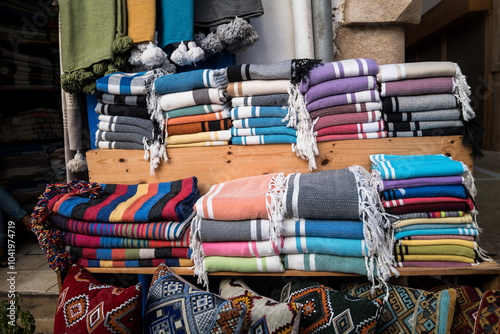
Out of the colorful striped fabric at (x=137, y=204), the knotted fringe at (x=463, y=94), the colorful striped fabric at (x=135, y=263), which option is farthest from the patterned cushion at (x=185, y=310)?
the knotted fringe at (x=463, y=94)

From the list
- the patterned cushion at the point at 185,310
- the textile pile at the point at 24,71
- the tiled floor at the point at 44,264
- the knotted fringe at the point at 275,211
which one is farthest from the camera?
the textile pile at the point at 24,71

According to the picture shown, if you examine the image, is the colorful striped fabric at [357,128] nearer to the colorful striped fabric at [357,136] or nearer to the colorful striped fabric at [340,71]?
the colorful striped fabric at [357,136]

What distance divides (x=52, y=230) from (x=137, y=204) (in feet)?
1.46

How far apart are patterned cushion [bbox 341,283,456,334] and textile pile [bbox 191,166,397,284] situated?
3.5 inches

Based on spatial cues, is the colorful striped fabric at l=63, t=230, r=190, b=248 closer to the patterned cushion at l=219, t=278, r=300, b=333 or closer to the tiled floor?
the patterned cushion at l=219, t=278, r=300, b=333

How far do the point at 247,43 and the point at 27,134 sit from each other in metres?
2.61

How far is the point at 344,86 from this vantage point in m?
1.39

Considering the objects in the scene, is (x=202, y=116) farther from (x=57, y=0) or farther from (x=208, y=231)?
(x=57, y=0)

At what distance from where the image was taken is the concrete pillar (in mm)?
1833

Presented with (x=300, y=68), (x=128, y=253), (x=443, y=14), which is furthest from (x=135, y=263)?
(x=443, y=14)

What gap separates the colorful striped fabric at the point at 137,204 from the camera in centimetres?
140

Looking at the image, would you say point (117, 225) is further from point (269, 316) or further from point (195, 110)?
point (269, 316)

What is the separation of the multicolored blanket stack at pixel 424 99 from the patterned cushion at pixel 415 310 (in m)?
0.65

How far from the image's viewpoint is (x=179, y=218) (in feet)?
4.57
